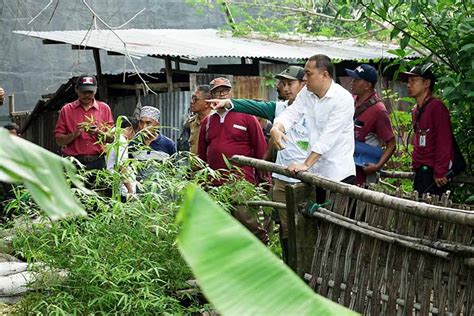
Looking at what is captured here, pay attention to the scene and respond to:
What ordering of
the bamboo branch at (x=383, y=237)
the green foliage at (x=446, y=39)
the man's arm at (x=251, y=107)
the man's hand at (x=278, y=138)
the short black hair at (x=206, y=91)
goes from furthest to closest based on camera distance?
the short black hair at (x=206, y=91) → the man's arm at (x=251, y=107) → the green foliage at (x=446, y=39) → the man's hand at (x=278, y=138) → the bamboo branch at (x=383, y=237)

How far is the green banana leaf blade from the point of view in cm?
142

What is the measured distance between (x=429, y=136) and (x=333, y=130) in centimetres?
114

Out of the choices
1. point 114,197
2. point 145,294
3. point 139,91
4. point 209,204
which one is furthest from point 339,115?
point 139,91

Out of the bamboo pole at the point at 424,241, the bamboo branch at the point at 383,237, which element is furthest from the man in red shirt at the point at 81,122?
the bamboo pole at the point at 424,241

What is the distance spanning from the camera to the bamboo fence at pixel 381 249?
440cm

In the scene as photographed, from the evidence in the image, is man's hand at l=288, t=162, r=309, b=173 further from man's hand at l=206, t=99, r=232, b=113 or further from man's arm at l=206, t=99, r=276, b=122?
man's arm at l=206, t=99, r=276, b=122

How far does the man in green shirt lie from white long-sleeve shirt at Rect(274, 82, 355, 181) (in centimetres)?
43

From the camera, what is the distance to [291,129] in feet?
22.3

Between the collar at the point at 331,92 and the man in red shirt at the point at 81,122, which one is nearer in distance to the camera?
the collar at the point at 331,92

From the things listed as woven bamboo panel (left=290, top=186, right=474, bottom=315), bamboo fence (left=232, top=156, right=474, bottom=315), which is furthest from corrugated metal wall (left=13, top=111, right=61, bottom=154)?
woven bamboo panel (left=290, top=186, right=474, bottom=315)

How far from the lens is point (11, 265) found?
5957 millimetres

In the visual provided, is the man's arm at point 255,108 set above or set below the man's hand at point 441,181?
above

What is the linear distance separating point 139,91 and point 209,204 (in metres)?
10.6

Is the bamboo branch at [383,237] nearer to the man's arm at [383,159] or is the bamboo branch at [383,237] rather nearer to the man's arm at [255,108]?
the man's arm at [383,159]
